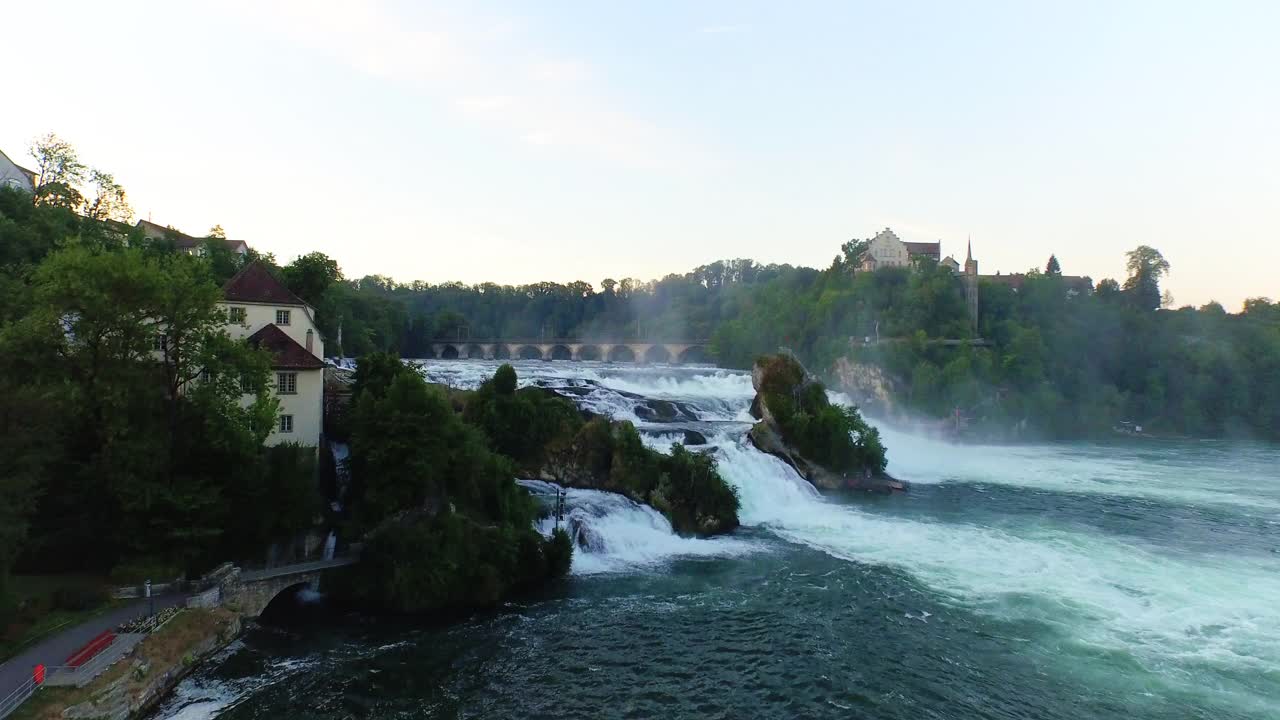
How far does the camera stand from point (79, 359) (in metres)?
15.3

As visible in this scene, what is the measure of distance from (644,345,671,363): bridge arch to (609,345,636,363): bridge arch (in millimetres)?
2588

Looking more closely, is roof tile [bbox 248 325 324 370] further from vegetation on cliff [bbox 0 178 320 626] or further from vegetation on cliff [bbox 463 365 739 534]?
vegetation on cliff [bbox 463 365 739 534]

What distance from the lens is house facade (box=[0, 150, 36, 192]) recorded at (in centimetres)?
3644

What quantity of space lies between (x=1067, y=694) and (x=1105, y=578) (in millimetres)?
9023

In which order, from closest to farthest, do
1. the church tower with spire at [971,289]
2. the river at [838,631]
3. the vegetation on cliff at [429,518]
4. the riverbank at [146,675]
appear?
the riverbank at [146,675], the river at [838,631], the vegetation on cliff at [429,518], the church tower with spire at [971,289]

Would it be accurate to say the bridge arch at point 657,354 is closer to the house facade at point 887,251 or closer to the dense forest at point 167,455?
the house facade at point 887,251

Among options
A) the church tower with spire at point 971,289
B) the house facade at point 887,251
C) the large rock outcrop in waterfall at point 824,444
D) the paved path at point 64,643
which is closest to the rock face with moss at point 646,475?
the large rock outcrop in waterfall at point 824,444

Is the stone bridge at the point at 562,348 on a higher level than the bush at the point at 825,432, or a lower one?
higher

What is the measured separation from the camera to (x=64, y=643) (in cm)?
1255

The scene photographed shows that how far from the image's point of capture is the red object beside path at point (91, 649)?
12.0 metres

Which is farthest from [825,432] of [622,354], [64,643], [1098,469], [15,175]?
[622,354]

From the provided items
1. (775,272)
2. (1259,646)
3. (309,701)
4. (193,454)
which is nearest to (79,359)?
(193,454)

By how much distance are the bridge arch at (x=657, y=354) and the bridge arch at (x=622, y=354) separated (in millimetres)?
2588

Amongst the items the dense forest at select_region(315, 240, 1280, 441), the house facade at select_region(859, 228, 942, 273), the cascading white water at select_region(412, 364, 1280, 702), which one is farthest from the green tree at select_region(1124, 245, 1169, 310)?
the cascading white water at select_region(412, 364, 1280, 702)
